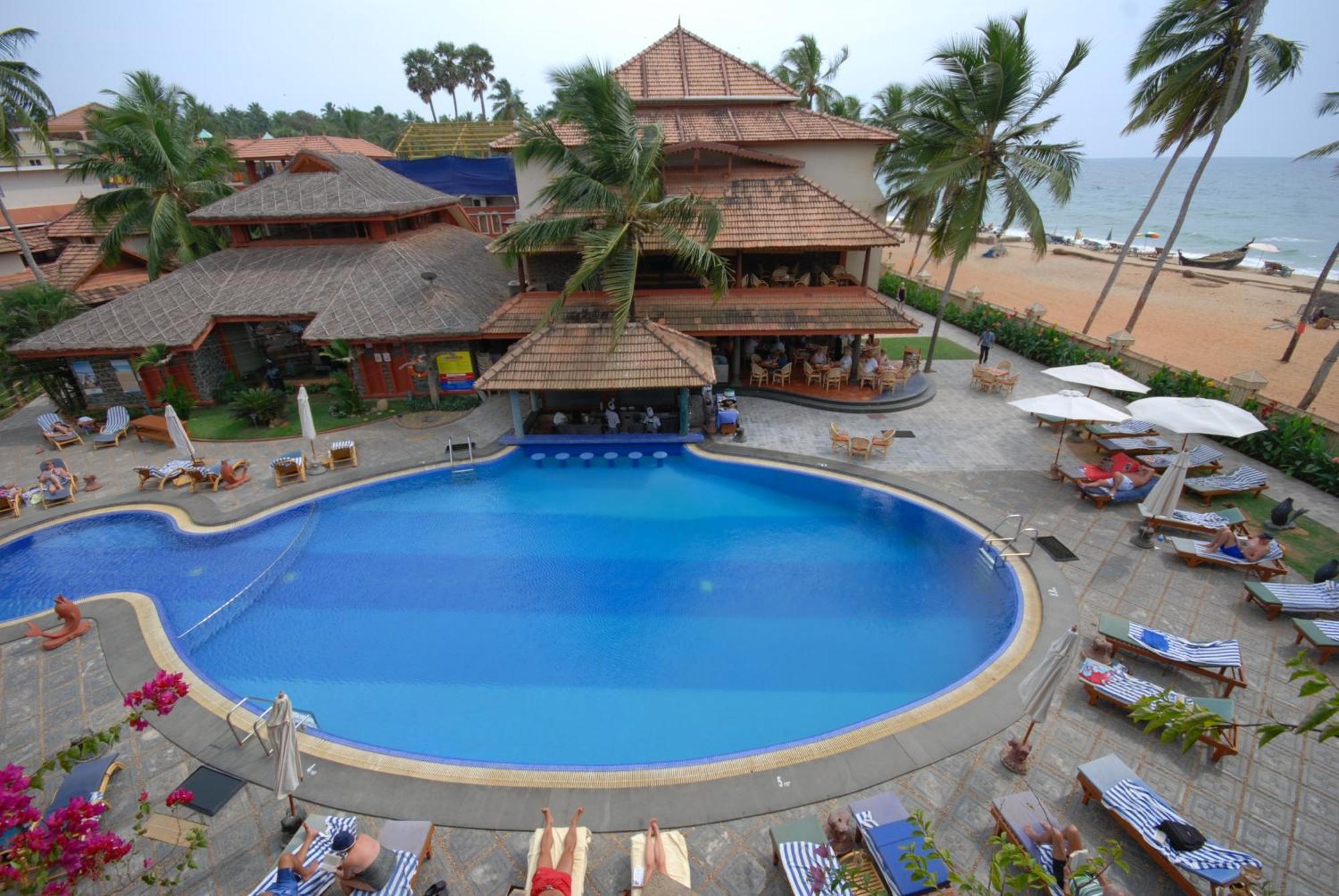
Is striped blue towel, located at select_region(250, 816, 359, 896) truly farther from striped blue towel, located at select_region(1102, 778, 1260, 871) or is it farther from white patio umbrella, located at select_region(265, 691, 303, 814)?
striped blue towel, located at select_region(1102, 778, 1260, 871)

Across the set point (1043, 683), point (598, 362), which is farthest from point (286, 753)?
point (598, 362)

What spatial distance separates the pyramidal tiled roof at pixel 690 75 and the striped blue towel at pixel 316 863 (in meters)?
22.5

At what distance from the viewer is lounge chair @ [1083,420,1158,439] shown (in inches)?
654

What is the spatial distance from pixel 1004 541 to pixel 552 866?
1077 cm

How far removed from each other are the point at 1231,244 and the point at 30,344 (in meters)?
102

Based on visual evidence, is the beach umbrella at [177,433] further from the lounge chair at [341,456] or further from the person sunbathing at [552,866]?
the person sunbathing at [552,866]

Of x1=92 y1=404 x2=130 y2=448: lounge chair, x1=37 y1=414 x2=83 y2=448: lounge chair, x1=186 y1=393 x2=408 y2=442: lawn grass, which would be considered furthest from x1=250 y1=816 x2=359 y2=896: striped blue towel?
x1=37 y1=414 x2=83 y2=448: lounge chair

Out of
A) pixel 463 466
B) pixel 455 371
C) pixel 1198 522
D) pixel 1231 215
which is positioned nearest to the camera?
pixel 1198 522

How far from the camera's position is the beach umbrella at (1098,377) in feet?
50.1

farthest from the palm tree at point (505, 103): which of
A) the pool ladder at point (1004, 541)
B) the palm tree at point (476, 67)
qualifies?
the pool ladder at point (1004, 541)

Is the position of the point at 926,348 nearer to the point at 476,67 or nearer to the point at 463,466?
the point at 463,466

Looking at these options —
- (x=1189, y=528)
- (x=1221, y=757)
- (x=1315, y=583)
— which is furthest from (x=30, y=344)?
(x=1315, y=583)

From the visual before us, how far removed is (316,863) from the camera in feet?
22.8

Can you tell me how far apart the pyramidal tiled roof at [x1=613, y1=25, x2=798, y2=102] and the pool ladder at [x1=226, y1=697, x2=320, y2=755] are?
2124cm
